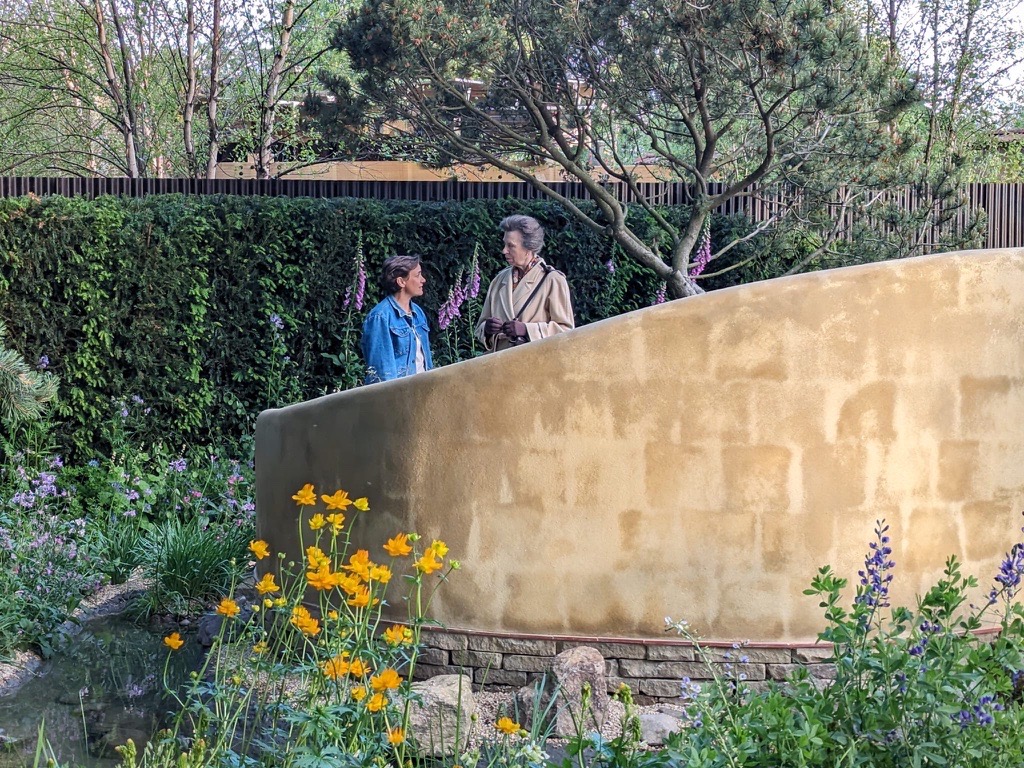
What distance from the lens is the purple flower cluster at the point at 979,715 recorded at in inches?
108

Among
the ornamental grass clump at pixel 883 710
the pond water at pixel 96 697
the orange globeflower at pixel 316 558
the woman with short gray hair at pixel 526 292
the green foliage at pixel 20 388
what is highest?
the woman with short gray hair at pixel 526 292

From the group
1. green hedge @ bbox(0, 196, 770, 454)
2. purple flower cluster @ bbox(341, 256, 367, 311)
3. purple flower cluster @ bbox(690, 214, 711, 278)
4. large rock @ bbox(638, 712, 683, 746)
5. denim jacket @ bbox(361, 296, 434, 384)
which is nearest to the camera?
large rock @ bbox(638, 712, 683, 746)

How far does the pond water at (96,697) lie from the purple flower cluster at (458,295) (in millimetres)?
3243

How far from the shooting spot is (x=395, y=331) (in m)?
6.46

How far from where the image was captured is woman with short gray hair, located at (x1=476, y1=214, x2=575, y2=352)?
6121 mm

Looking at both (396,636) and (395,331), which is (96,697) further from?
(396,636)

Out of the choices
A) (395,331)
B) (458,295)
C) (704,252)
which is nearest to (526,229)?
(395,331)

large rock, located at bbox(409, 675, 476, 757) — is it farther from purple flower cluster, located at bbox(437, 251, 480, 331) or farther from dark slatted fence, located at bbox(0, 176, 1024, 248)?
dark slatted fence, located at bbox(0, 176, 1024, 248)

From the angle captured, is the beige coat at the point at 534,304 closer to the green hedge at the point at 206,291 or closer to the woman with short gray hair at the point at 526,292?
the woman with short gray hair at the point at 526,292

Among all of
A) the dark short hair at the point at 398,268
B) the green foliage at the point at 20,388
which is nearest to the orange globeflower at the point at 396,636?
the dark short hair at the point at 398,268

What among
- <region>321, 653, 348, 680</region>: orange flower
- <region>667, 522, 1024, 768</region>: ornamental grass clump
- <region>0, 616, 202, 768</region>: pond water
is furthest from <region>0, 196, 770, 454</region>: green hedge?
<region>667, 522, 1024, 768</region>: ornamental grass clump

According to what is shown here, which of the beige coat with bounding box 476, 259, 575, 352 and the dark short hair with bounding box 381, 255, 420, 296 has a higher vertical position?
the dark short hair with bounding box 381, 255, 420, 296

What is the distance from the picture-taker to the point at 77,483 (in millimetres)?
8305

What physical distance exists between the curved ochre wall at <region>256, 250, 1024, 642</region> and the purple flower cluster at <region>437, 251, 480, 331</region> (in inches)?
145
